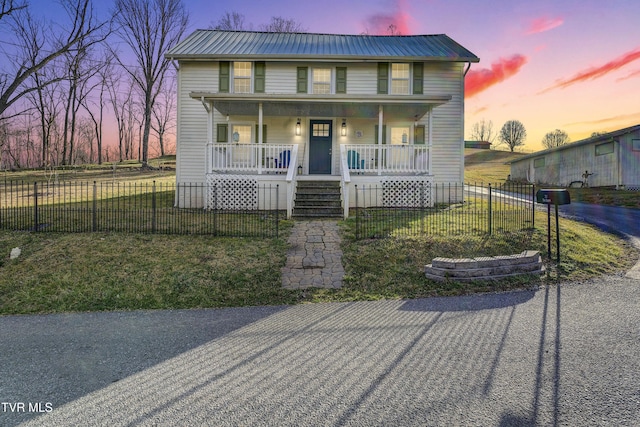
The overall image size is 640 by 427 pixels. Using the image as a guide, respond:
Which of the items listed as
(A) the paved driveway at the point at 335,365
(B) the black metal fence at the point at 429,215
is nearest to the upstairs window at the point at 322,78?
(B) the black metal fence at the point at 429,215

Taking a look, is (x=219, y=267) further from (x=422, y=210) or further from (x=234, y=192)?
(x=422, y=210)

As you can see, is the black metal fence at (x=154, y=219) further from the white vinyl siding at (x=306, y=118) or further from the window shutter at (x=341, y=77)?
the window shutter at (x=341, y=77)

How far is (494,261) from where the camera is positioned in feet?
20.0

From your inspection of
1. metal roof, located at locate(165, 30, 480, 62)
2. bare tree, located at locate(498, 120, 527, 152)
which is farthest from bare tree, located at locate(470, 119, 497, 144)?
metal roof, located at locate(165, 30, 480, 62)

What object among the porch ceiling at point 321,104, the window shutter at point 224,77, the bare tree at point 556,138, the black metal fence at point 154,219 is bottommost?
the black metal fence at point 154,219

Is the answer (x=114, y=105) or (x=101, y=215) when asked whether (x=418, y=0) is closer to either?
(x=101, y=215)

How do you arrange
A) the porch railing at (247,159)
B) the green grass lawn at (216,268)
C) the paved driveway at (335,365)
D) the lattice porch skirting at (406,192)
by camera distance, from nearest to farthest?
the paved driveway at (335,365) → the green grass lawn at (216,268) → the porch railing at (247,159) → the lattice porch skirting at (406,192)

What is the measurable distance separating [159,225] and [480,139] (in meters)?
75.0

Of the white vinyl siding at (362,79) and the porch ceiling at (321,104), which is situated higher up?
the white vinyl siding at (362,79)

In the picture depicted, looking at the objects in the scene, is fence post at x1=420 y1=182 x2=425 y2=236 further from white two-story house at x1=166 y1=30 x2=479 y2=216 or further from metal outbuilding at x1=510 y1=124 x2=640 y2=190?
metal outbuilding at x1=510 y1=124 x2=640 y2=190

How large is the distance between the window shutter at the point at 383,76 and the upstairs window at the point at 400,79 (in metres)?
0.23

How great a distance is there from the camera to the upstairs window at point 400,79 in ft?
46.0

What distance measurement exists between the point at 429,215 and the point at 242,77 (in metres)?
9.16

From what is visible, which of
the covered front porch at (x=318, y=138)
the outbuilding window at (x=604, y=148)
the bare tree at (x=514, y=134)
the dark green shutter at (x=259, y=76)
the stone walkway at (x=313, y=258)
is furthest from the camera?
the bare tree at (x=514, y=134)
